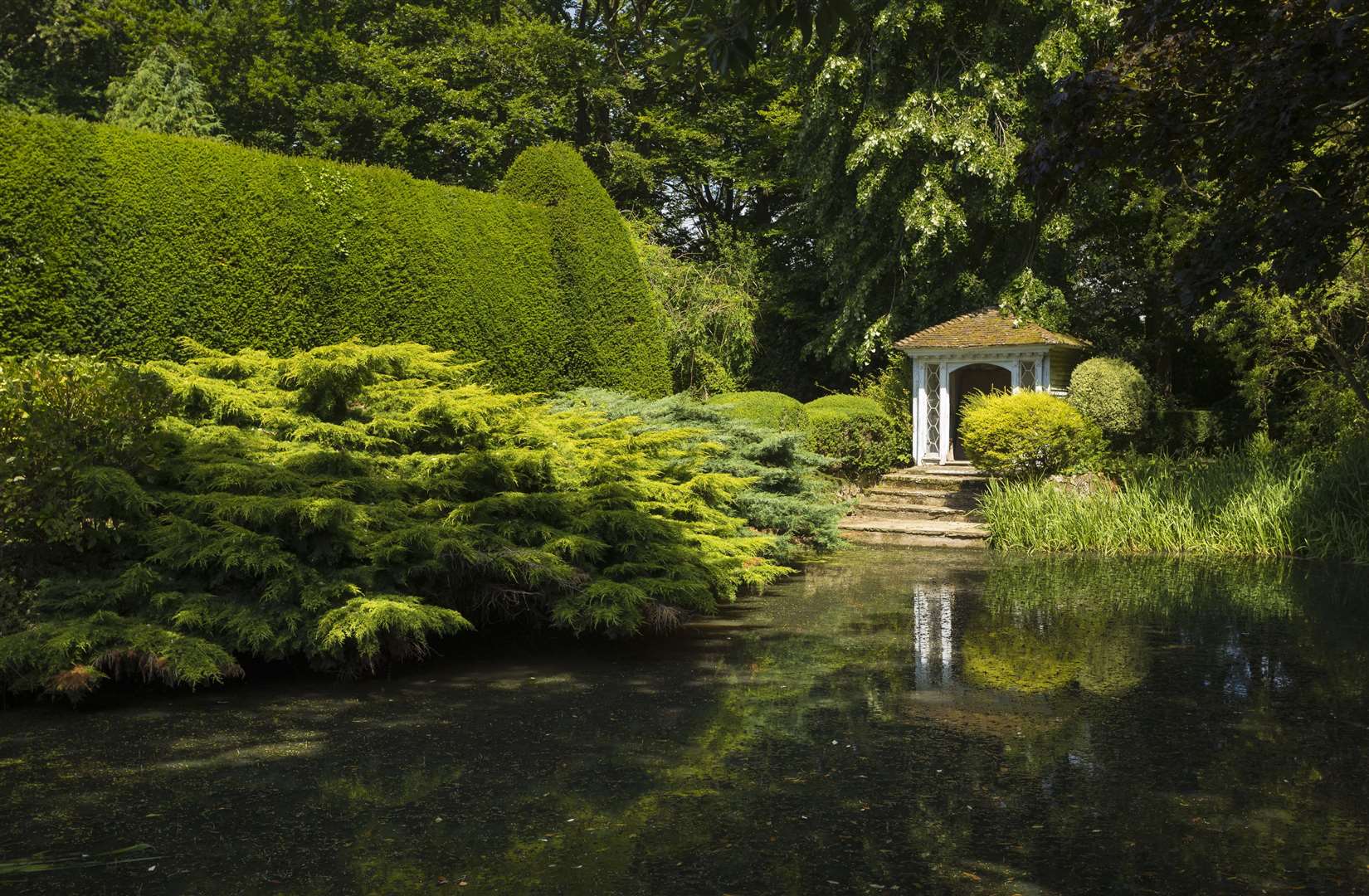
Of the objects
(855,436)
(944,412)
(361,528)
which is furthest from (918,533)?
(361,528)

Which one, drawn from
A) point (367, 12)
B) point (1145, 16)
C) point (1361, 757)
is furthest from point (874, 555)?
point (367, 12)

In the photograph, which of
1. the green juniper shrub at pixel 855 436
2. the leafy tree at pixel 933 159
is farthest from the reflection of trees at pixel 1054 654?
the leafy tree at pixel 933 159

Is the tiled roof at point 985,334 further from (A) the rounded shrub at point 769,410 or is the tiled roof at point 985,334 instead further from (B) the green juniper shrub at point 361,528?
(B) the green juniper shrub at point 361,528

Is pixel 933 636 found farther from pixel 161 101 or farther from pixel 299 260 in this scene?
pixel 161 101

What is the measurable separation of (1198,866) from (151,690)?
5646mm

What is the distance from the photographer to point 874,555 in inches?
513

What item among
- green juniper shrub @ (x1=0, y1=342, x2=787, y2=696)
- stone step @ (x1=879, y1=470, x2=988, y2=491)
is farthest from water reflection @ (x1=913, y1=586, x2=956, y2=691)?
stone step @ (x1=879, y1=470, x2=988, y2=491)

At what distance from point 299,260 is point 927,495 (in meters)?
10.0

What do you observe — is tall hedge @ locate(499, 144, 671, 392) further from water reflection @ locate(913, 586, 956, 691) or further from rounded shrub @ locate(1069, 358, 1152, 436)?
rounded shrub @ locate(1069, 358, 1152, 436)

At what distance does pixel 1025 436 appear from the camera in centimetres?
1578

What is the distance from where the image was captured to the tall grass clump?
12.4 m

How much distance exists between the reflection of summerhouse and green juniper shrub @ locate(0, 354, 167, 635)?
15.0 meters

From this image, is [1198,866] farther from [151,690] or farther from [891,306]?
[891,306]

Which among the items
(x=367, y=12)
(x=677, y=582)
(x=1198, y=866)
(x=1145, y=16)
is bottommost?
(x=1198, y=866)
